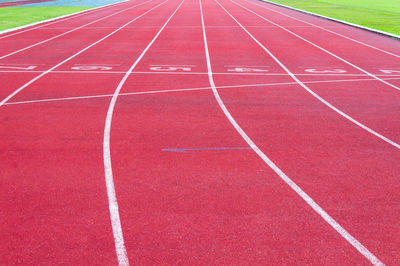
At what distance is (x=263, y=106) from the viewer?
9141 millimetres

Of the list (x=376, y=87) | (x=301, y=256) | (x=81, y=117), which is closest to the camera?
(x=301, y=256)

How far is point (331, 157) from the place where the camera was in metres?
6.65

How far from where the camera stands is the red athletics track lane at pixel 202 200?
14.2ft

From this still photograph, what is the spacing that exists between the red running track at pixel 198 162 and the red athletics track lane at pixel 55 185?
2cm

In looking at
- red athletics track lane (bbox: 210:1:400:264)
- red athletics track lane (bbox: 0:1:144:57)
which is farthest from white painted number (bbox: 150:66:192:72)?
red athletics track lane (bbox: 0:1:144:57)

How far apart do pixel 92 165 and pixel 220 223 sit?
2270 mm

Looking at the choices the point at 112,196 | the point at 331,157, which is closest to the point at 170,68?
the point at 331,157

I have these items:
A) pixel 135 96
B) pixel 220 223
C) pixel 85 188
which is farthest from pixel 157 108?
pixel 220 223

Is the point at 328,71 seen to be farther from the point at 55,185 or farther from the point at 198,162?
the point at 55,185

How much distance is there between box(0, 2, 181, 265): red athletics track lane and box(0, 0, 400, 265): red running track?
0.02 metres

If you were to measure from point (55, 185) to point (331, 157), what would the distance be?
3.89 m

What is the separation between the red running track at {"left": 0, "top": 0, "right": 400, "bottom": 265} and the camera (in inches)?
175

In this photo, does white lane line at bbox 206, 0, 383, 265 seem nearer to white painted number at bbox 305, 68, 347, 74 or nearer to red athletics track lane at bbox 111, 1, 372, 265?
red athletics track lane at bbox 111, 1, 372, 265

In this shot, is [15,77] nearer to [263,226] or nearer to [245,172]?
[245,172]
